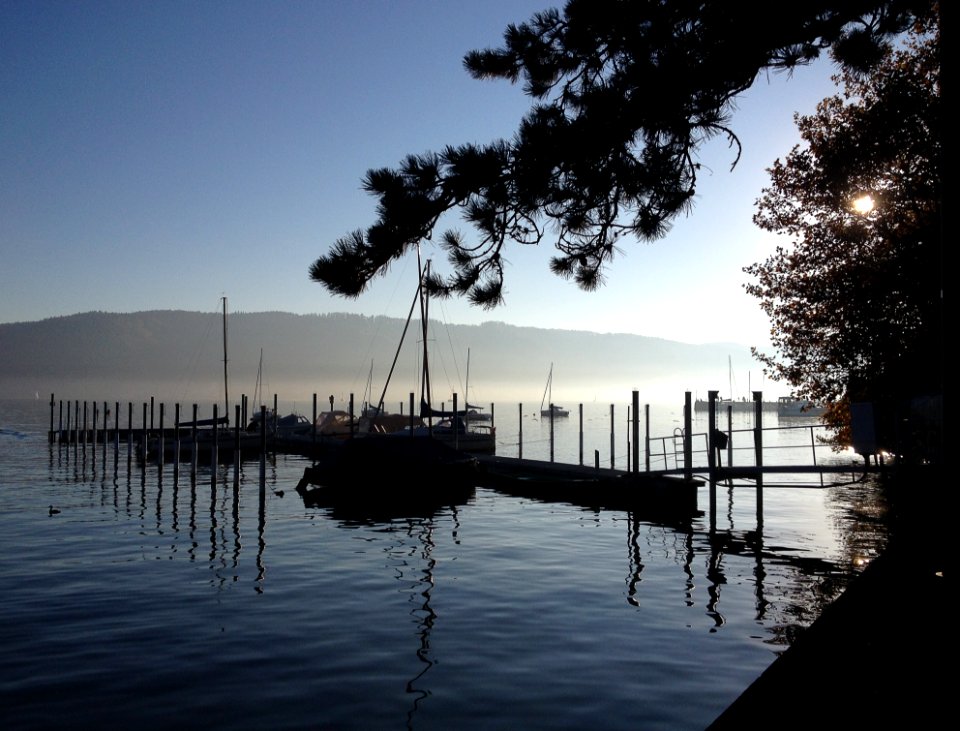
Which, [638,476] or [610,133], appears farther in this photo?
[638,476]

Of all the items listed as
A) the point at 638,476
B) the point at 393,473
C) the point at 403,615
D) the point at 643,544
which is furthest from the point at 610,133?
the point at 393,473

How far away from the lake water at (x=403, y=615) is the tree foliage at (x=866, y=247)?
4.33 metres

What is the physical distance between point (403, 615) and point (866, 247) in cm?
1823

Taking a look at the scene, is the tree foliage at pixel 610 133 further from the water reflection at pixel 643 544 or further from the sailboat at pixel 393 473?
the sailboat at pixel 393 473

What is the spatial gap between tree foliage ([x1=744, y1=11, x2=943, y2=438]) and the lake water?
4.33 m

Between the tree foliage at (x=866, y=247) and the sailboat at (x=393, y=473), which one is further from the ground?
the tree foliage at (x=866, y=247)

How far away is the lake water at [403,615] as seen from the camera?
8531 mm

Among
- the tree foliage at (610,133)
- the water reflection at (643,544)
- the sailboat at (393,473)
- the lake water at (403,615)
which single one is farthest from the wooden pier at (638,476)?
the tree foliage at (610,133)

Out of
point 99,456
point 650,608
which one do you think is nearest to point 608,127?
point 650,608

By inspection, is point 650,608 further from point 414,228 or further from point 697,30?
point 697,30

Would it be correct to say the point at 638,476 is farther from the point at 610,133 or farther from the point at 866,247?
the point at 610,133

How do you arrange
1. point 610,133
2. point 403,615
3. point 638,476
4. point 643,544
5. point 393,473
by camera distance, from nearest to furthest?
point 610,133 < point 403,615 < point 643,544 < point 638,476 < point 393,473

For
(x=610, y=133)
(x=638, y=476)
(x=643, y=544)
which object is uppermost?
(x=610, y=133)

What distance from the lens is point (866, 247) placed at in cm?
2431
